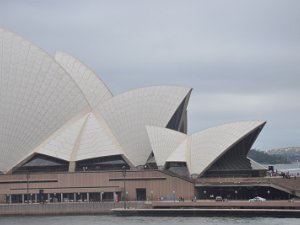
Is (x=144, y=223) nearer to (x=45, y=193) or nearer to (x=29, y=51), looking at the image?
(x=45, y=193)

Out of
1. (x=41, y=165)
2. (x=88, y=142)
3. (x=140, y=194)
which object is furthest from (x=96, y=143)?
(x=140, y=194)

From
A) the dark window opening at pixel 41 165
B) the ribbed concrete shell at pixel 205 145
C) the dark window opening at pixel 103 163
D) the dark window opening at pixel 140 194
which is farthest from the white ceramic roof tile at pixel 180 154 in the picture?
the dark window opening at pixel 41 165

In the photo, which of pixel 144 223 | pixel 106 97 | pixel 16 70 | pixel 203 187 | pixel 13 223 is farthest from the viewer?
pixel 106 97

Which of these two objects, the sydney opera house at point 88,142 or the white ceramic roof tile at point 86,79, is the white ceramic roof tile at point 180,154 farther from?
the white ceramic roof tile at point 86,79

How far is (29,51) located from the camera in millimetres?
60969

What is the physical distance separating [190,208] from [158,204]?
8.22 feet

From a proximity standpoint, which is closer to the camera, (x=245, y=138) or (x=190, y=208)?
(x=190, y=208)

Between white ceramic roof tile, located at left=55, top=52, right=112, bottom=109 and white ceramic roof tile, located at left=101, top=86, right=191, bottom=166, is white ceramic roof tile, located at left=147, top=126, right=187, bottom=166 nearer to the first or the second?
white ceramic roof tile, located at left=101, top=86, right=191, bottom=166

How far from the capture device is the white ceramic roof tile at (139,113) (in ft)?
199

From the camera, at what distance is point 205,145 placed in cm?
5744

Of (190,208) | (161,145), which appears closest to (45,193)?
(161,145)

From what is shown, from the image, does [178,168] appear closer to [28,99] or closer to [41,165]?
[41,165]

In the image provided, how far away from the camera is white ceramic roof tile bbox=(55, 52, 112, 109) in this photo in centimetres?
6581

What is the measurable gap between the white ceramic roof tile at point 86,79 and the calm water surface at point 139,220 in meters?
15.5
